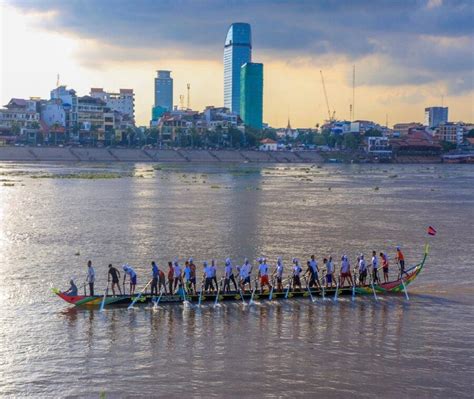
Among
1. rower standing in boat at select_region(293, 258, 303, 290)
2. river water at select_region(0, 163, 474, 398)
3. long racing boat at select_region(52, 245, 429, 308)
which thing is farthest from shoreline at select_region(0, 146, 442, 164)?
rower standing in boat at select_region(293, 258, 303, 290)

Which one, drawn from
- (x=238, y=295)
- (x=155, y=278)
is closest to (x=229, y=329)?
(x=238, y=295)

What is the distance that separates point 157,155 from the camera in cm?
15488

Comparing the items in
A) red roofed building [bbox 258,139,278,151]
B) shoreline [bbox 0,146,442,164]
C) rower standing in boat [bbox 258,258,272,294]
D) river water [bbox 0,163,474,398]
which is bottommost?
river water [bbox 0,163,474,398]

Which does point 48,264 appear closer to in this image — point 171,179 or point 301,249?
point 301,249

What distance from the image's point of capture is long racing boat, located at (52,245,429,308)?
2255cm

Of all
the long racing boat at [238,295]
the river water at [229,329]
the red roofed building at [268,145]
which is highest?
the red roofed building at [268,145]

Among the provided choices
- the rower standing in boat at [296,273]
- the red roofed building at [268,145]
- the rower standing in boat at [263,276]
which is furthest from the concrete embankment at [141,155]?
the rower standing in boat at [296,273]

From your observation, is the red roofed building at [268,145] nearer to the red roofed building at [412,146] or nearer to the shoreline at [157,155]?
the shoreline at [157,155]

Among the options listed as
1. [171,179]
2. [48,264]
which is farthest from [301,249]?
[171,179]

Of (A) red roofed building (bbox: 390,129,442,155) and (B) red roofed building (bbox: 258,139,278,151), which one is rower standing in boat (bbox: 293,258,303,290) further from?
(A) red roofed building (bbox: 390,129,442,155)

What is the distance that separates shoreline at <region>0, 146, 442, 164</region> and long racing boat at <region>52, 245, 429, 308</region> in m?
121

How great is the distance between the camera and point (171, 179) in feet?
311

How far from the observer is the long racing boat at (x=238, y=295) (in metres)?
22.5

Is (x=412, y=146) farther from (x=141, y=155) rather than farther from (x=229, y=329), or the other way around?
(x=229, y=329)
